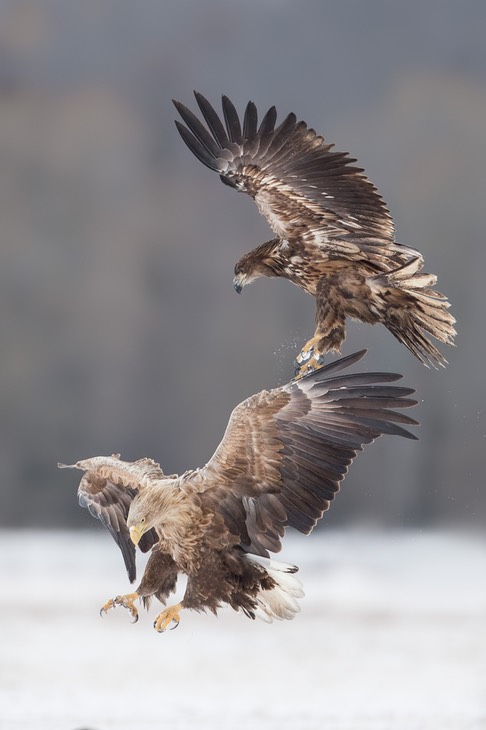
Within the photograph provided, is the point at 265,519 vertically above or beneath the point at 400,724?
above

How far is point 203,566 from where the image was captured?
2246 mm

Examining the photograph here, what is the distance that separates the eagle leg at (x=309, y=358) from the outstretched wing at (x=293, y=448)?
0.33 ft

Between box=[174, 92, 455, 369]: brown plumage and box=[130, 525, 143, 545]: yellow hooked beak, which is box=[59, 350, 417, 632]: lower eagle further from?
box=[174, 92, 455, 369]: brown plumage

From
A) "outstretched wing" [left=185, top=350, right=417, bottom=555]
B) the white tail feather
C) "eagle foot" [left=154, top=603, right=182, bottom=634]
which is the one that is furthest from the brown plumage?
"eagle foot" [left=154, top=603, right=182, bottom=634]

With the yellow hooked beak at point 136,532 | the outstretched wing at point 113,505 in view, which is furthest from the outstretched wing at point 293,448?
the outstretched wing at point 113,505

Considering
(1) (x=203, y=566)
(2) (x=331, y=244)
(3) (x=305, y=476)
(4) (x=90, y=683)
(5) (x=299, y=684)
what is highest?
(2) (x=331, y=244)

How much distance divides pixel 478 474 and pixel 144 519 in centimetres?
123

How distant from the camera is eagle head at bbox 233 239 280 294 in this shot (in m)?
2.38

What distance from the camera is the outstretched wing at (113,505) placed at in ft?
7.96

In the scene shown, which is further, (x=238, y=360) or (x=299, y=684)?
(x=238, y=360)

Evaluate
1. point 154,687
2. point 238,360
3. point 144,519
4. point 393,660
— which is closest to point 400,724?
point 393,660

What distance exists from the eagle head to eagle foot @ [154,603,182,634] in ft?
2.16

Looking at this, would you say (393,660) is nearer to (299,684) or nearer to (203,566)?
(299,684)

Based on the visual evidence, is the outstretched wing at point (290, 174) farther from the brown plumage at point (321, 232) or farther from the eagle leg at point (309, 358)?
the eagle leg at point (309, 358)
